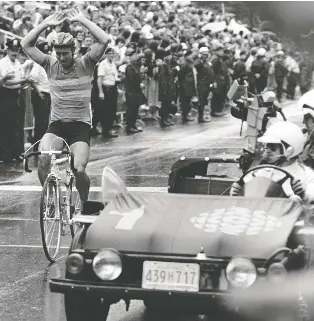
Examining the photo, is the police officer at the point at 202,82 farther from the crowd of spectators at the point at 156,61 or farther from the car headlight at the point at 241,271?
the car headlight at the point at 241,271

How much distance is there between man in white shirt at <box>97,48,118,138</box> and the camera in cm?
2238

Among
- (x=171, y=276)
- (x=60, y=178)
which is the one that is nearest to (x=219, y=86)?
(x=60, y=178)

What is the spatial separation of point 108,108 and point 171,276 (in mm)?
16523

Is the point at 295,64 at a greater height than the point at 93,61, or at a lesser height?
lesser

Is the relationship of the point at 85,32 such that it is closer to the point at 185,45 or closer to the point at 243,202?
the point at 185,45

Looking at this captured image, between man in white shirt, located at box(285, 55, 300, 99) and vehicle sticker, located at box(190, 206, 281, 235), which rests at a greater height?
vehicle sticker, located at box(190, 206, 281, 235)

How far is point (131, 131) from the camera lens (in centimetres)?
2420

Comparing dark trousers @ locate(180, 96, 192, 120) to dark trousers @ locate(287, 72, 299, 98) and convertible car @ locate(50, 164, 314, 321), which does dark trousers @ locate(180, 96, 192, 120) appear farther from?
convertible car @ locate(50, 164, 314, 321)

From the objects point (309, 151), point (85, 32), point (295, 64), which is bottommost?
point (295, 64)

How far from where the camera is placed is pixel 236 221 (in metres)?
7.07

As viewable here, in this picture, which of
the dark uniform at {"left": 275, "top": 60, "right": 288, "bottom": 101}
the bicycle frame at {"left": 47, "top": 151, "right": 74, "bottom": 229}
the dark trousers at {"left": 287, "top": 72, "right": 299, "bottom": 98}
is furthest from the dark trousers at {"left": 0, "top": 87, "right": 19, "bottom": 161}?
the dark trousers at {"left": 287, "top": 72, "right": 299, "bottom": 98}

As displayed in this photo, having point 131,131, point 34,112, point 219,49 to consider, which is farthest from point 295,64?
point 34,112

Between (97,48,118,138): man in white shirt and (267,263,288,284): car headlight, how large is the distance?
1586cm

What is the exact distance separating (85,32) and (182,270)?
17147mm
